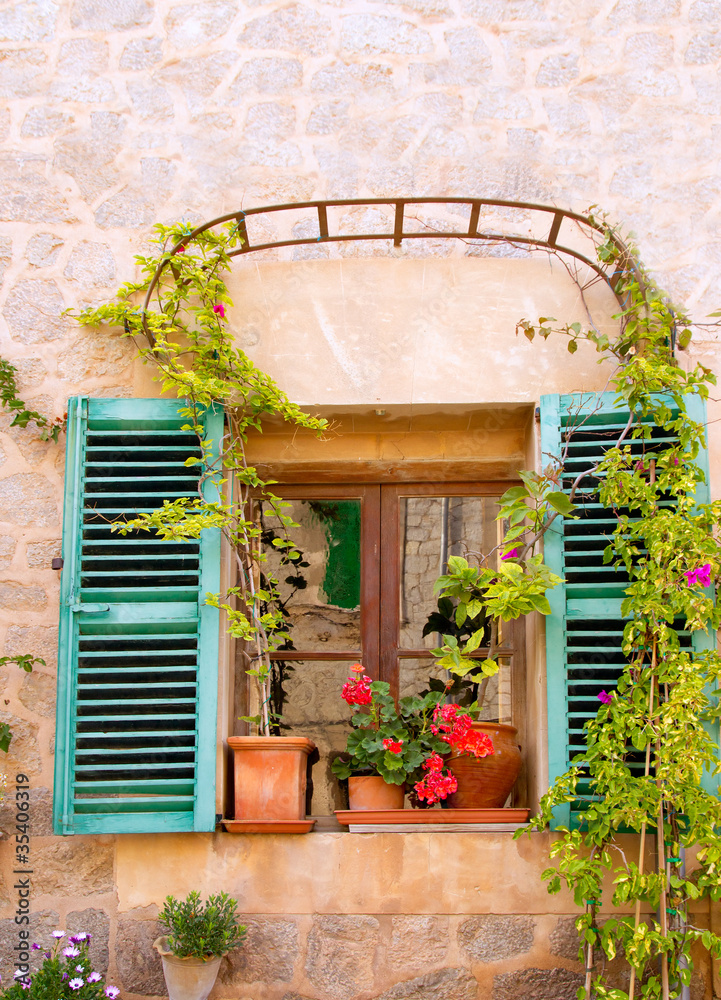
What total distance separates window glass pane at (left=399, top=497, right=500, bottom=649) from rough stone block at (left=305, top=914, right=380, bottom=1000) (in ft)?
3.36

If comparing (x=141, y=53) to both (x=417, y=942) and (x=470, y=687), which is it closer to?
(x=470, y=687)

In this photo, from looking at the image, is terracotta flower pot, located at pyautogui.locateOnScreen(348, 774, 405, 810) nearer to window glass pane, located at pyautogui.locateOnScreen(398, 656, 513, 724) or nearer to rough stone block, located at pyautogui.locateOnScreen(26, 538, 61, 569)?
window glass pane, located at pyautogui.locateOnScreen(398, 656, 513, 724)

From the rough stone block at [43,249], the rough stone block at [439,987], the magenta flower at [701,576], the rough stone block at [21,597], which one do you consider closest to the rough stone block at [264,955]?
the rough stone block at [439,987]

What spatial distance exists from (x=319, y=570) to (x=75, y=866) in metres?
1.35

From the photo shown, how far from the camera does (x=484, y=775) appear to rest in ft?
11.0

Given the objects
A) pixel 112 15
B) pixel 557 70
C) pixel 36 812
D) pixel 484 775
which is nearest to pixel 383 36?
pixel 557 70

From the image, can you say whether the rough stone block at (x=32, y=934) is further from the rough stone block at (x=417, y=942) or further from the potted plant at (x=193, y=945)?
the rough stone block at (x=417, y=942)

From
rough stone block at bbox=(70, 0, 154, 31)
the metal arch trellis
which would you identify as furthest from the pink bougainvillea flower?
rough stone block at bbox=(70, 0, 154, 31)

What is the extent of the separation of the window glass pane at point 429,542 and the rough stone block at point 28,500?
1.30 m

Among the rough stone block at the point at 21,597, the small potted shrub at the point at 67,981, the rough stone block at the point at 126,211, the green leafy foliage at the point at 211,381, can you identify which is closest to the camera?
the small potted shrub at the point at 67,981

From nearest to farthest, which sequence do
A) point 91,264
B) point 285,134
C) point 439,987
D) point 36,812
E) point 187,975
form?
1. point 187,975
2. point 439,987
3. point 36,812
4. point 91,264
5. point 285,134

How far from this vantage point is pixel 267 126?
3.89m

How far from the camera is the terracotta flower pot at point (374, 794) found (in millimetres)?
3350

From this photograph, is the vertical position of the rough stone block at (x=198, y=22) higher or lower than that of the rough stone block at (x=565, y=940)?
higher
